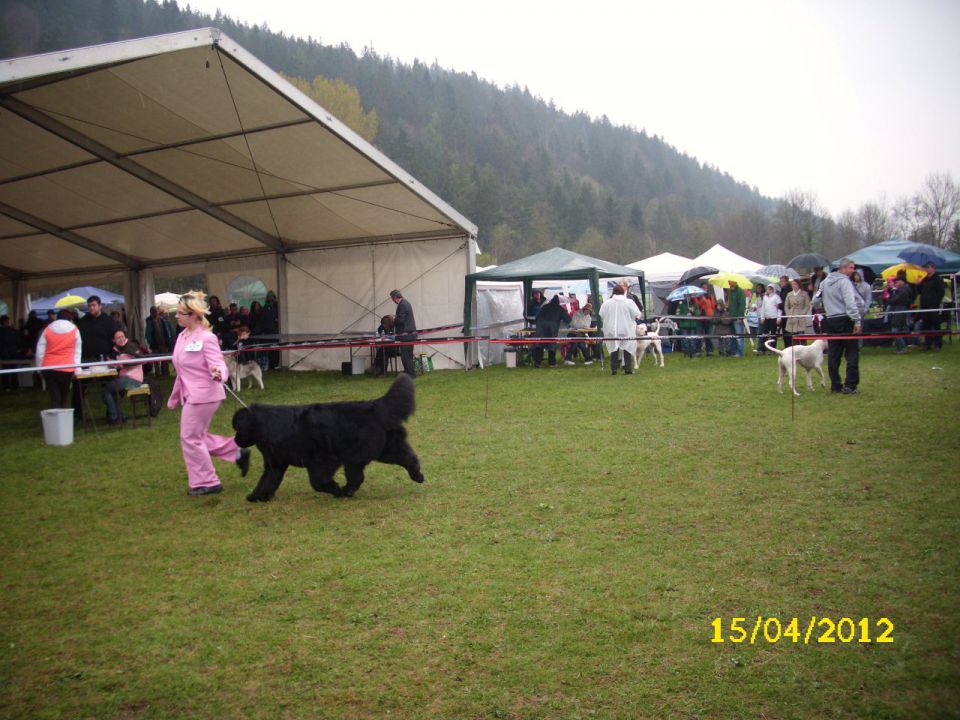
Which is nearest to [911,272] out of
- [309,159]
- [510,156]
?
[309,159]

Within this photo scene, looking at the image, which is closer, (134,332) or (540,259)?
(540,259)

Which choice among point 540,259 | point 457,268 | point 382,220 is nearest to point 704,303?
point 540,259

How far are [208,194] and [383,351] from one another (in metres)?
5.14

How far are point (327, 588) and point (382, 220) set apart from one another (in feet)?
43.8

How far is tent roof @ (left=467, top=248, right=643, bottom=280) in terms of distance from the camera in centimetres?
1711

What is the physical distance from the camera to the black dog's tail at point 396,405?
6129mm

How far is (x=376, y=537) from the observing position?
5355 mm

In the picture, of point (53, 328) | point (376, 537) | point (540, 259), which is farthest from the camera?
point (540, 259)

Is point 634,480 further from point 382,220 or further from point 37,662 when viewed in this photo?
point 382,220

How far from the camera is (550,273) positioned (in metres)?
17.2

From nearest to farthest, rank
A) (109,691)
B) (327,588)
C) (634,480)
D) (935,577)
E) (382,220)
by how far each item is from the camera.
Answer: (109,691), (935,577), (327,588), (634,480), (382,220)

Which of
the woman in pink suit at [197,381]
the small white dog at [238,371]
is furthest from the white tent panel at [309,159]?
the woman in pink suit at [197,381]

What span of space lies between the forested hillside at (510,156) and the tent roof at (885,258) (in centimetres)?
4088

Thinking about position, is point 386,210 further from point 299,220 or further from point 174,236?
point 174,236
